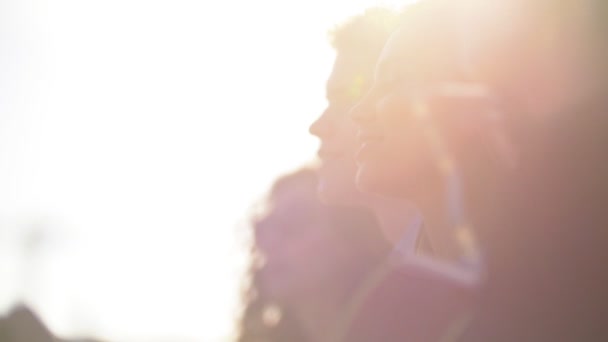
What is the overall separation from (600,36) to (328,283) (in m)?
10.1

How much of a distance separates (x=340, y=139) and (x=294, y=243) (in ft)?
40.5

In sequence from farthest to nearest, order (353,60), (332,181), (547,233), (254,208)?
1. (254,208)
2. (353,60)
3. (332,181)
4. (547,233)

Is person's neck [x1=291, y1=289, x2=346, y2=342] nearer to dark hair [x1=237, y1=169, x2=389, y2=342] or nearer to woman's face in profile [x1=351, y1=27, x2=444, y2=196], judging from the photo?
dark hair [x1=237, y1=169, x2=389, y2=342]

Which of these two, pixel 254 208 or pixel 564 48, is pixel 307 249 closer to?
pixel 254 208

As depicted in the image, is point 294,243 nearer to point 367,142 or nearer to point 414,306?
point 367,142

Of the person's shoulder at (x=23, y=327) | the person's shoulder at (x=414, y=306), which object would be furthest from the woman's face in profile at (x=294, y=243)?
the person's shoulder at (x=414, y=306)

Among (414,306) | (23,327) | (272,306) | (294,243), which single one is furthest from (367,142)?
(272,306)

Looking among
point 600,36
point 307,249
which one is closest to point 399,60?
point 600,36

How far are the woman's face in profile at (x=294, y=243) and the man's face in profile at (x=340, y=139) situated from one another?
724cm

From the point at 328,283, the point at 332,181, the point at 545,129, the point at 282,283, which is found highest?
the point at 545,129

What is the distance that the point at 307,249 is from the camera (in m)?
16.3

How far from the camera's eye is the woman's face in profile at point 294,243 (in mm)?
14023

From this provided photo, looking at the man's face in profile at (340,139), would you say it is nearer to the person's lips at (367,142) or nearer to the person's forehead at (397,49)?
the person's lips at (367,142)

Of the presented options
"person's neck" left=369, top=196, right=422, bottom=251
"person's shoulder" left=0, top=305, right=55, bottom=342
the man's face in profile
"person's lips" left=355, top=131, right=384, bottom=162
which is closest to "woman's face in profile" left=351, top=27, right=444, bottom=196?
"person's lips" left=355, top=131, right=384, bottom=162
